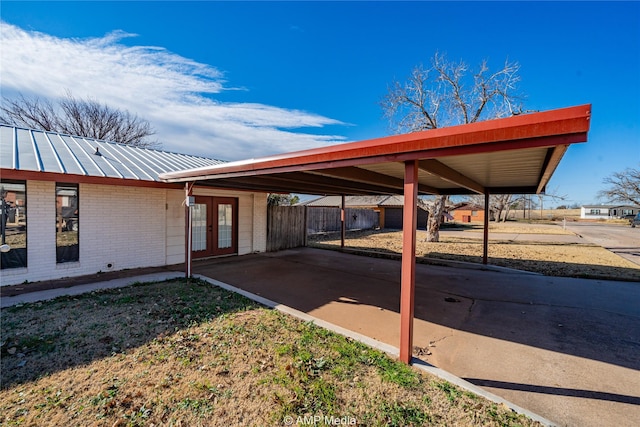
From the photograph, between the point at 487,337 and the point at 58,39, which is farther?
the point at 58,39

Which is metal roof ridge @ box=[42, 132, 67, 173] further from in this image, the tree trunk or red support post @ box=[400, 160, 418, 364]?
the tree trunk

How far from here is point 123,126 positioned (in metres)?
23.0

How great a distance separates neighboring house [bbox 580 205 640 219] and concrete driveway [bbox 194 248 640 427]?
254ft

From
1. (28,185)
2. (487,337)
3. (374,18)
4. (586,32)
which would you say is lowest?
(487,337)

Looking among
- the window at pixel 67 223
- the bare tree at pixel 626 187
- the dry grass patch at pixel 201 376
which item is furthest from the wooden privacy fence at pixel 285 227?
the bare tree at pixel 626 187

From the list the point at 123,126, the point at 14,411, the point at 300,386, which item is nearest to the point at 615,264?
the point at 300,386

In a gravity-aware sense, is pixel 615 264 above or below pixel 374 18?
below

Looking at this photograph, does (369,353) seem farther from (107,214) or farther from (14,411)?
(107,214)

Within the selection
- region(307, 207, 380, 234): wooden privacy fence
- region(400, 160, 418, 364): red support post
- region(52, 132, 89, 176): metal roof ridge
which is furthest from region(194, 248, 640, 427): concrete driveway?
region(307, 207, 380, 234): wooden privacy fence

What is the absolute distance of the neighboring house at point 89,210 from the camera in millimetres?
6305

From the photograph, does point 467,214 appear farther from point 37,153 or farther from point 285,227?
point 37,153

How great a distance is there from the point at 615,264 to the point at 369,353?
37.4 ft

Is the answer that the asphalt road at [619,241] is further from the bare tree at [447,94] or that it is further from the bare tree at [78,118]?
the bare tree at [78,118]

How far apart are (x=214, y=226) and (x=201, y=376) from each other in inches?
294
